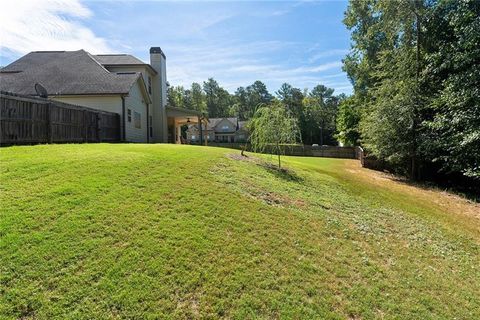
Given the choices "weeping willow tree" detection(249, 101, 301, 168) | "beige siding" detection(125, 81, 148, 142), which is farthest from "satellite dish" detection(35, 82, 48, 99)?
"weeping willow tree" detection(249, 101, 301, 168)

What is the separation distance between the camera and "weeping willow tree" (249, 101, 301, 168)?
10883mm

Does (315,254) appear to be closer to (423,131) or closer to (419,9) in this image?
(423,131)

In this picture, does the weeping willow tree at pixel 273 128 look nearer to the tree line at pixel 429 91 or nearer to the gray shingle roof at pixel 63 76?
the tree line at pixel 429 91

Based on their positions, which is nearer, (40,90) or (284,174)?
(284,174)

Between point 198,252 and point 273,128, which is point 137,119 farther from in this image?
point 198,252

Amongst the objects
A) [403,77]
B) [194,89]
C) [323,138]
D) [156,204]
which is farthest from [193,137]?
[156,204]

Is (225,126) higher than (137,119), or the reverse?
(225,126)

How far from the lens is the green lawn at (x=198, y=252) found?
312cm

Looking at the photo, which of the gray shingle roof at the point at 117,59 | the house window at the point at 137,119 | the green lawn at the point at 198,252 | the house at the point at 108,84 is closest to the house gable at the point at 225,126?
the house at the point at 108,84

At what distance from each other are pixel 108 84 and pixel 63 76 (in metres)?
3.19

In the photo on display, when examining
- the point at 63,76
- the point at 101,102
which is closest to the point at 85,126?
the point at 101,102

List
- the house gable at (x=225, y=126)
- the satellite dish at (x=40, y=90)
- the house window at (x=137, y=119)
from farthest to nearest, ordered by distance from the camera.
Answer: the house gable at (x=225, y=126), the house window at (x=137, y=119), the satellite dish at (x=40, y=90)

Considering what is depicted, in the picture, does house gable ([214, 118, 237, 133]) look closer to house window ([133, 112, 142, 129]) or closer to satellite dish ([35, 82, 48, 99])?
house window ([133, 112, 142, 129])

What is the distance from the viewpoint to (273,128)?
10867 mm
